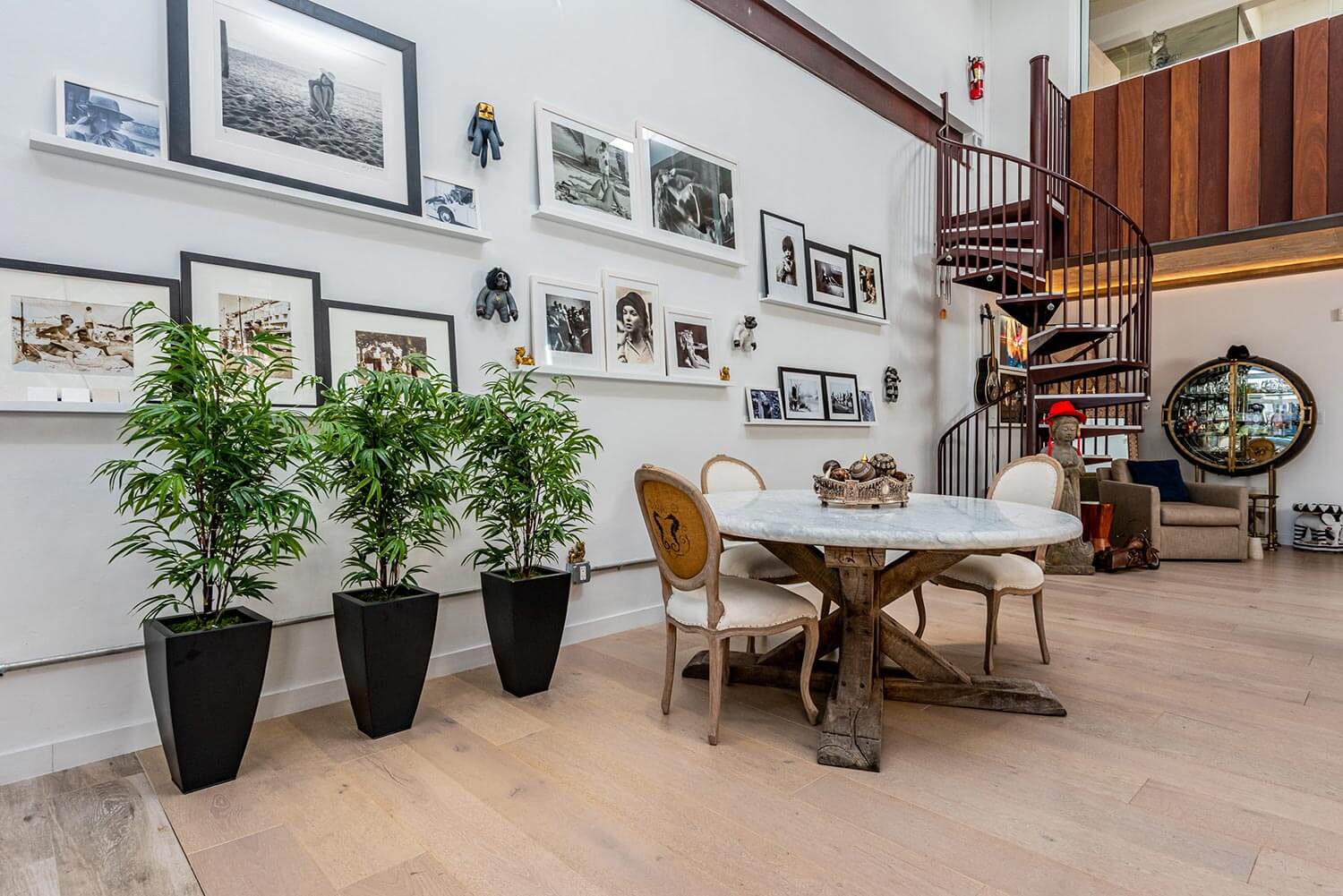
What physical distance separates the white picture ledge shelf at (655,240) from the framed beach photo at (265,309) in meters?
1.13

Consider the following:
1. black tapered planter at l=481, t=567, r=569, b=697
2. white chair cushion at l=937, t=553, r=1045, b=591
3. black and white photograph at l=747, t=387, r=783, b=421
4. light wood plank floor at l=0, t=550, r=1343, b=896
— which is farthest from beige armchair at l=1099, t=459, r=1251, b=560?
black tapered planter at l=481, t=567, r=569, b=697

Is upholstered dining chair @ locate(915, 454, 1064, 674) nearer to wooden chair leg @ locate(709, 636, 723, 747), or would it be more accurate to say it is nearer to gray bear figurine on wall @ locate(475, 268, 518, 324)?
wooden chair leg @ locate(709, 636, 723, 747)

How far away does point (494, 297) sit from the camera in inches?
120

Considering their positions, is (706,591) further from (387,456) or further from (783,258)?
(783,258)

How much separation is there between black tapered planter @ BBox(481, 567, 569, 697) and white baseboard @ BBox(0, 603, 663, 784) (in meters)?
0.35

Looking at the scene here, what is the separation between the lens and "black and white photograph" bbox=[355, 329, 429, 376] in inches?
105

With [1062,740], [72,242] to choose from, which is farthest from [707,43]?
[1062,740]

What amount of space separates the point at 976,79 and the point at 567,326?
5.47 m

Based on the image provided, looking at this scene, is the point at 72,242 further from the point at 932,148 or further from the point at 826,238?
the point at 932,148

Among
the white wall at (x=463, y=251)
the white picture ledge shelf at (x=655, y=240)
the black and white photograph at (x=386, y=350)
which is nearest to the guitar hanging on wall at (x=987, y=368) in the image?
the white wall at (x=463, y=251)

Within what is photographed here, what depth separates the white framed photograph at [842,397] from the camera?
15.9 ft

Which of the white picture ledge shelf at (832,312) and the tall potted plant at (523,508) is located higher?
the white picture ledge shelf at (832,312)

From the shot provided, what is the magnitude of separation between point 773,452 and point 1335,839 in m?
3.13

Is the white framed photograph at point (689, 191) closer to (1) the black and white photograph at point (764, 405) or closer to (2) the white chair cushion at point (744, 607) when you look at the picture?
(1) the black and white photograph at point (764, 405)
